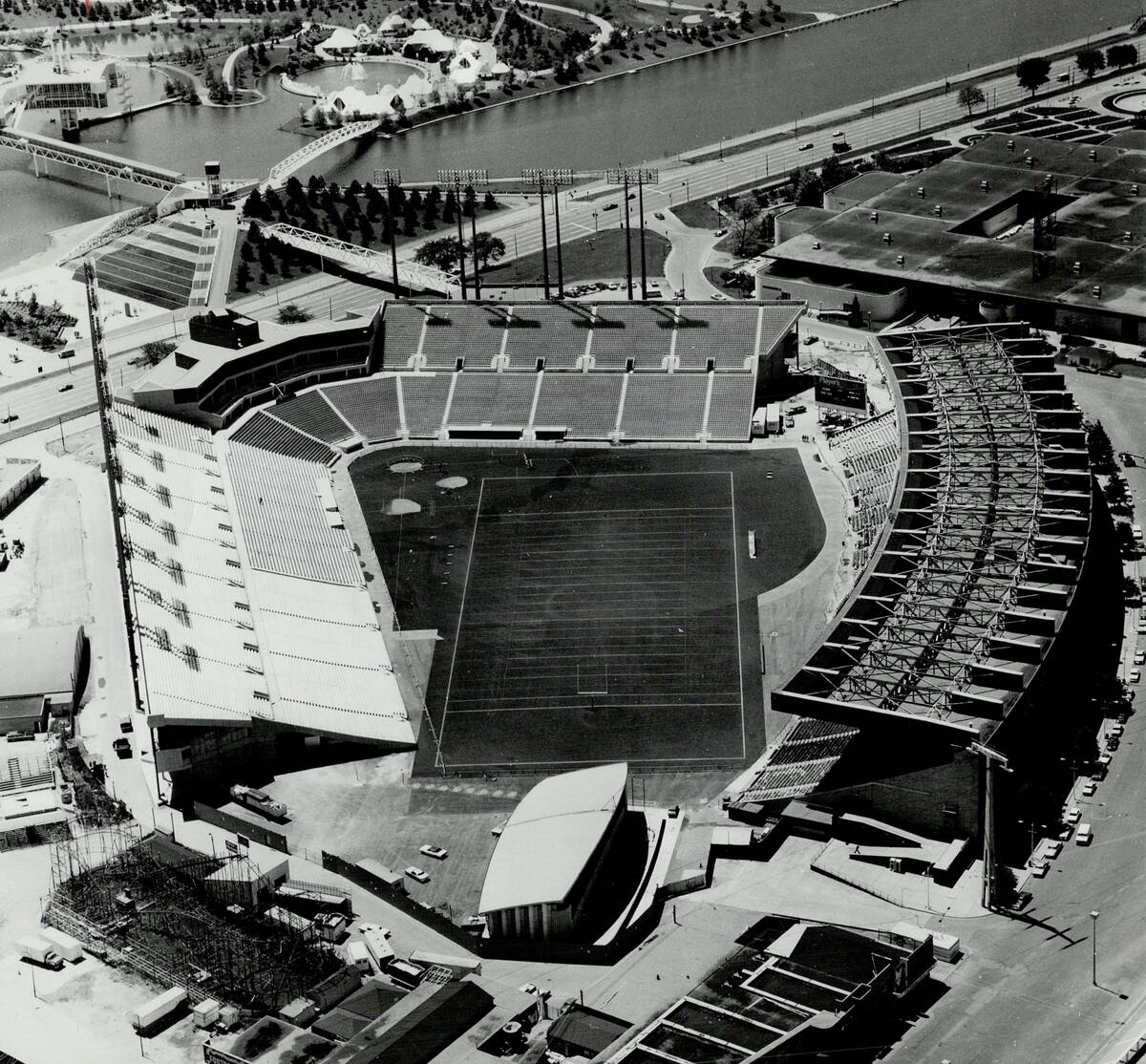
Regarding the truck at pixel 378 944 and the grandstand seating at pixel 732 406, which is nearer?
the truck at pixel 378 944

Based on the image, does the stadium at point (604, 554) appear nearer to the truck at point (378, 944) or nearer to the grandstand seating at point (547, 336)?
the grandstand seating at point (547, 336)

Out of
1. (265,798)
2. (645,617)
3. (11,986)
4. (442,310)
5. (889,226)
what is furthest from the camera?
(889,226)

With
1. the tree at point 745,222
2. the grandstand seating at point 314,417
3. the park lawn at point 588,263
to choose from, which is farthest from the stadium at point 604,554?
the tree at point 745,222

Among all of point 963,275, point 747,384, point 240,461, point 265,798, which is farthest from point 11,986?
point 963,275

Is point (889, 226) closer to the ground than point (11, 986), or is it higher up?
higher up

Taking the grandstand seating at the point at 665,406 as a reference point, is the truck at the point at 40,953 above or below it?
below

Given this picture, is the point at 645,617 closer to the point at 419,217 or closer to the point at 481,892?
the point at 481,892

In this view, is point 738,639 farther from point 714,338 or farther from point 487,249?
point 487,249
